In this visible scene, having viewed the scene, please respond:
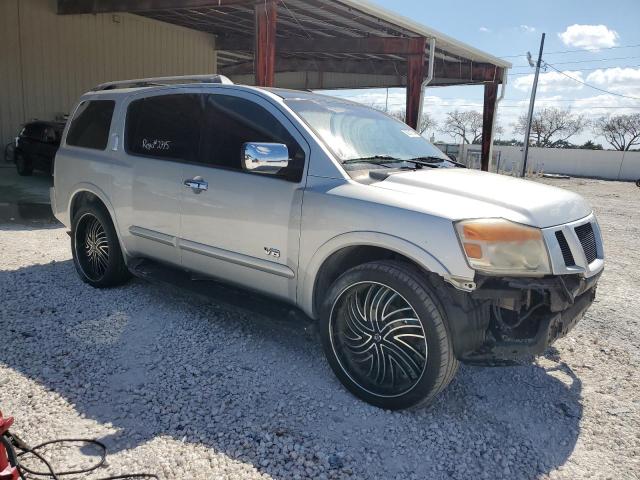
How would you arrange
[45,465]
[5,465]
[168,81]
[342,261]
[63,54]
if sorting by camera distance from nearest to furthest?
[5,465] → [45,465] → [342,261] → [168,81] → [63,54]

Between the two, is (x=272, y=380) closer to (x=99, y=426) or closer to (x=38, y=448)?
(x=99, y=426)

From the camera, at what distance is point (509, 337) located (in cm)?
289

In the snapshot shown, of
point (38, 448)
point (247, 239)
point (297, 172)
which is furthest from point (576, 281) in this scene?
point (38, 448)

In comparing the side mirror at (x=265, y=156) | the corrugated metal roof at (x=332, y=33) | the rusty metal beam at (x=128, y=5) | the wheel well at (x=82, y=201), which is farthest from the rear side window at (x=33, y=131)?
the side mirror at (x=265, y=156)

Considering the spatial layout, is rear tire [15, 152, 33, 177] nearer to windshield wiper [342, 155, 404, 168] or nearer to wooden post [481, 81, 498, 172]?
windshield wiper [342, 155, 404, 168]

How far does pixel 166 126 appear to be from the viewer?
4281 millimetres

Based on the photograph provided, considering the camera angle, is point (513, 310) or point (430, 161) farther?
point (430, 161)

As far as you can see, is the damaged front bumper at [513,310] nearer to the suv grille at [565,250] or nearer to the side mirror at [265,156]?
the suv grille at [565,250]

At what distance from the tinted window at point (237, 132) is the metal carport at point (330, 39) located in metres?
5.33

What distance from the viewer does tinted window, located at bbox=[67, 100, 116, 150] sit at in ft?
15.9

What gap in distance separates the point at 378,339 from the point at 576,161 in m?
44.4

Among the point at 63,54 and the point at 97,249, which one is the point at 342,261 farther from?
the point at 63,54

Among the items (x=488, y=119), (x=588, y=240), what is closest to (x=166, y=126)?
(x=588, y=240)

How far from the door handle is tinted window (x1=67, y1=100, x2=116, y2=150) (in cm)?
139
